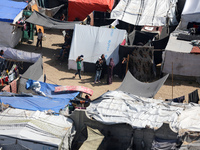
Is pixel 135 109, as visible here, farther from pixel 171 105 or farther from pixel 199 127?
pixel 199 127

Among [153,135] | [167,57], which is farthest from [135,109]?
[167,57]

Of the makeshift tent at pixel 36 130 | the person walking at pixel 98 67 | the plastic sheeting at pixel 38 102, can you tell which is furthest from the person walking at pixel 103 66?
the makeshift tent at pixel 36 130

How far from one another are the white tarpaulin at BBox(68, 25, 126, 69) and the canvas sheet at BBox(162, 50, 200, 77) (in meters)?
2.55

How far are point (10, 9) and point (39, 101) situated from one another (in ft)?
29.9

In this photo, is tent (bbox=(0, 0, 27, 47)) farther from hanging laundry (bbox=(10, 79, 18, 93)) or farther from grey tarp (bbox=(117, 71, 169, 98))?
grey tarp (bbox=(117, 71, 169, 98))

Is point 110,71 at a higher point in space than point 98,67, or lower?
lower

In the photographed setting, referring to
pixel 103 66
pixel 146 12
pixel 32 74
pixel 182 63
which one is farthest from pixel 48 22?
pixel 182 63

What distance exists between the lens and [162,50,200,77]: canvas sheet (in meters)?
17.9

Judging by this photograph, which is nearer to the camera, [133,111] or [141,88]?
[133,111]

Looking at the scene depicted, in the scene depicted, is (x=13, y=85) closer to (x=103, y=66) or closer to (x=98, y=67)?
(x=98, y=67)

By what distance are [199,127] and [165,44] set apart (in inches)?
331

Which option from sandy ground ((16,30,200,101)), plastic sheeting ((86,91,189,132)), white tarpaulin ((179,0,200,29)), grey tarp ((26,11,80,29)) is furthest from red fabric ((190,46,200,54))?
grey tarp ((26,11,80,29))

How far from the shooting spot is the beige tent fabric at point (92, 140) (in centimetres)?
1191

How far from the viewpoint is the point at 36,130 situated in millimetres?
12391
